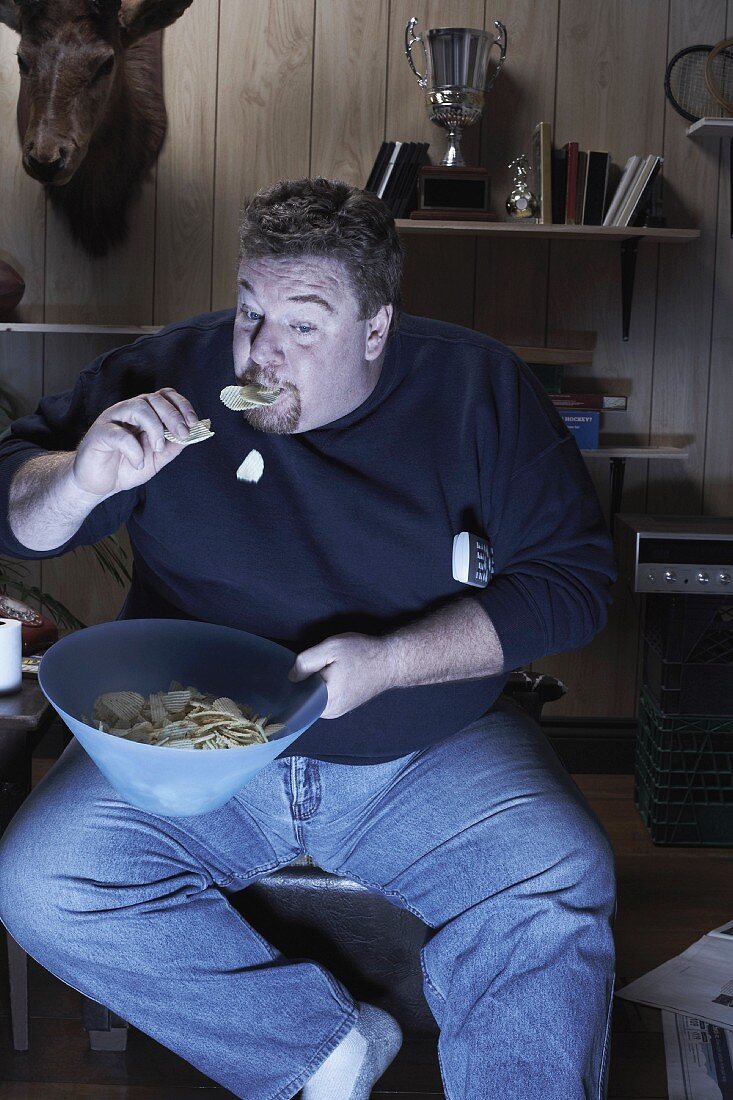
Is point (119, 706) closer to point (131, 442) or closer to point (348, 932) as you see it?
point (131, 442)

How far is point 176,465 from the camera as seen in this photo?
1588 mm

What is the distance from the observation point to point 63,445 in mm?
1662

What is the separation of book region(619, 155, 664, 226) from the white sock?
82.2 inches

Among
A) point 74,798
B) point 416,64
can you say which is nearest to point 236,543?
point 74,798

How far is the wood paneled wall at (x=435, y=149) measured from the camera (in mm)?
2932

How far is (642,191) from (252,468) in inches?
65.4

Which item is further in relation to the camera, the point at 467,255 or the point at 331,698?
the point at 467,255

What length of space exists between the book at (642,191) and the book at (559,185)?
6.0 inches

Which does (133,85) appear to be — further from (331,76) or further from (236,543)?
(236,543)

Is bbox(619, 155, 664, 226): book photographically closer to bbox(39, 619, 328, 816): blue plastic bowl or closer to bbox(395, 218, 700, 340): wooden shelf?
bbox(395, 218, 700, 340): wooden shelf

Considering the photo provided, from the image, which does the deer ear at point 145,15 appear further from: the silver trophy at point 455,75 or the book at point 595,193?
the book at point 595,193

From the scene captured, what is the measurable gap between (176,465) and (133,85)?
1.75 meters

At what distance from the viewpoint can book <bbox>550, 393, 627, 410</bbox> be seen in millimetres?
2918

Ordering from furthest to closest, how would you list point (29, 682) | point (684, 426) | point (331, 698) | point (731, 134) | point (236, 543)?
point (684, 426), point (731, 134), point (29, 682), point (236, 543), point (331, 698)
